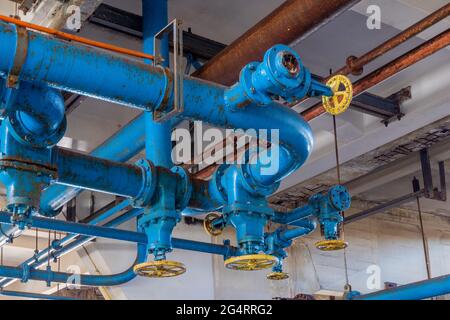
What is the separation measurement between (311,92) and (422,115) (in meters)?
2.34

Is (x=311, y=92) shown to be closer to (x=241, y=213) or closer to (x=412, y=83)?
(x=241, y=213)

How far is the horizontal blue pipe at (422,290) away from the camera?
3.48 m

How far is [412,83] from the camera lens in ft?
14.0

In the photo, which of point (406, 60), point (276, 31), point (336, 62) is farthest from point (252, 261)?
point (336, 62)

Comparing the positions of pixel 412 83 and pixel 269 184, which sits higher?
pixel 412 83

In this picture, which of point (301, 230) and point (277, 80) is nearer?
point (277, 80)

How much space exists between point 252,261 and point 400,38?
124cm

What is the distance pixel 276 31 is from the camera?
260 cm

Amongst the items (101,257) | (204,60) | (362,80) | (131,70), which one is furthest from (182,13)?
(101,257)

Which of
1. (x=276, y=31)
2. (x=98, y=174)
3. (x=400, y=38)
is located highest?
(x=400, y=38)

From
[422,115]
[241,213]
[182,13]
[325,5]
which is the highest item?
[182,13]

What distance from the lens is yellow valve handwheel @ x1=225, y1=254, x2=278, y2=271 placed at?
7.97ft

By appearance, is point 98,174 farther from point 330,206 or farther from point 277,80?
point 330,206

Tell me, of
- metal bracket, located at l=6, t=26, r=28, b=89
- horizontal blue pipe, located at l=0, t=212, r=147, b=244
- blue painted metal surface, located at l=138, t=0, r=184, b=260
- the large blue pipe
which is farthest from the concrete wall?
metal bracket, located at l=6, t=26, r=28, b=89
